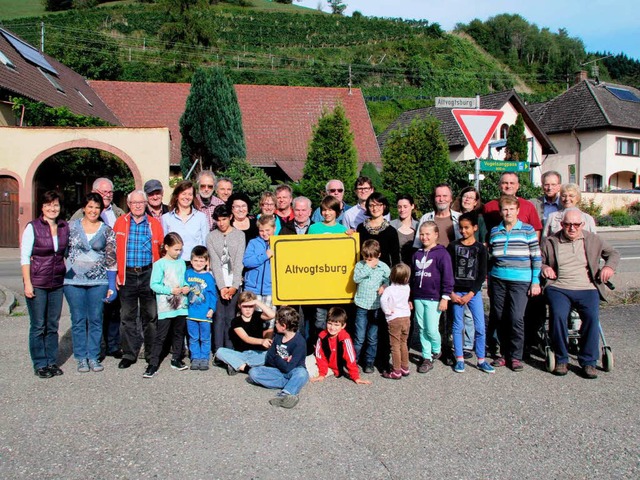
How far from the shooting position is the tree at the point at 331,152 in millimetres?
19516

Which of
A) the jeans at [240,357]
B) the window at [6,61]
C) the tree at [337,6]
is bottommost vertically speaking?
the jeans at [240,357]

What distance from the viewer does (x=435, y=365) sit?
6.73 m

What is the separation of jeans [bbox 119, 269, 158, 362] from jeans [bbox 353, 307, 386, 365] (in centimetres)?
220

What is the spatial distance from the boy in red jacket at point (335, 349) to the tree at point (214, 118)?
22.4 meters

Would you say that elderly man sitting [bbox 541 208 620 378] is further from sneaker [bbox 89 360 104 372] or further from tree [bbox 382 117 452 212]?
tree [bbox 382 117 452 212]

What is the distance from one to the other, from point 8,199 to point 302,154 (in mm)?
16708

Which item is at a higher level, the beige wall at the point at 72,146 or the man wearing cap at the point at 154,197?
the beige wall at the point at 72,146

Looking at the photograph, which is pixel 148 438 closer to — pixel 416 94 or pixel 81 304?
pixel 81 304

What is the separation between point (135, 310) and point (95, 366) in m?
0.71

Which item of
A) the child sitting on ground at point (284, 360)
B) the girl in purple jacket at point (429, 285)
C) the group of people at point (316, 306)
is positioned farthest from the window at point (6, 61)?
the girl in purple jacket at point (429, 285)

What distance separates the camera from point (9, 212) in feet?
72.3

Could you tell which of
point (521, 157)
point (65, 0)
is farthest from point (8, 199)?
point (65, 0)

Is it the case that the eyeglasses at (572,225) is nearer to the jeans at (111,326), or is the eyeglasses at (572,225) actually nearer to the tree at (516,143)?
the jeans at (111,326)

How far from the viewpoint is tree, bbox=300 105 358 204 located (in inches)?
768
